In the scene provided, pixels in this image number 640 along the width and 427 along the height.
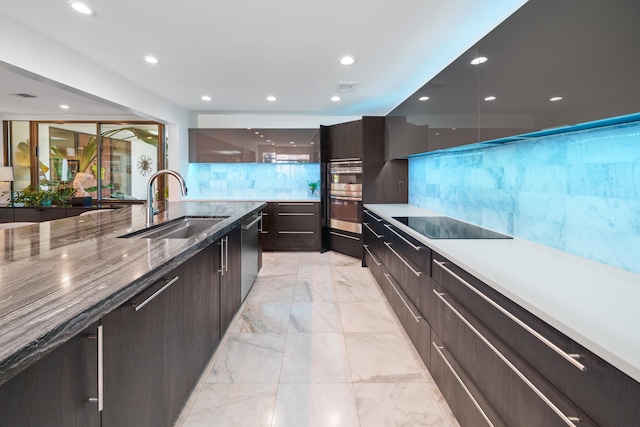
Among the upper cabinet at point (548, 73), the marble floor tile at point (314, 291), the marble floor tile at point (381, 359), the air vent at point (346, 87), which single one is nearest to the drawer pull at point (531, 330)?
the upper cabinet at point (548, 73)

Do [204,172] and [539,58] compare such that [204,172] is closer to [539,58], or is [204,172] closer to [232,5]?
[232,5]

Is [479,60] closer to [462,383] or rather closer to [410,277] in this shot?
[410,277]

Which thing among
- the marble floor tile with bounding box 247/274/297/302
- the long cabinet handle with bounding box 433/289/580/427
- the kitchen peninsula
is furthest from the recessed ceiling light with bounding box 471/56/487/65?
the marble floor tile with bounding box 247/274/297/302

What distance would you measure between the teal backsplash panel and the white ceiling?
1.10m

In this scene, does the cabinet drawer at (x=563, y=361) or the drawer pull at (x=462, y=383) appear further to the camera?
the drawer pull at (x=462, y=383)

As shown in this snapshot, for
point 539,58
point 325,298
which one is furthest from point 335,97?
point 539,58

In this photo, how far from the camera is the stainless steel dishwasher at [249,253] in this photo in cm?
320

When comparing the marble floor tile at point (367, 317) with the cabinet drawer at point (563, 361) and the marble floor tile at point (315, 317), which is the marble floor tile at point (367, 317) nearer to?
the marble floor tile at point (315, 317)

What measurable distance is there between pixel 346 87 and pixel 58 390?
13.6 feet

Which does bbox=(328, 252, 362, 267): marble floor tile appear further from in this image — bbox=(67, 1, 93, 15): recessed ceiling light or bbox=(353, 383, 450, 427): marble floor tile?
bbox=(67, 1, 93, 15): recessed ceiling light

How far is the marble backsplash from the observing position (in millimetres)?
6168

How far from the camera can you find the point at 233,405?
1.82 meters

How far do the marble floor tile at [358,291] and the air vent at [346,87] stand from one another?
247 centimetres

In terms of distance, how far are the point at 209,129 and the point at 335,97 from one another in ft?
7.91
